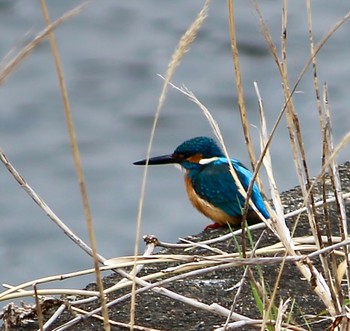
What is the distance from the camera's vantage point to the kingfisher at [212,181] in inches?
160

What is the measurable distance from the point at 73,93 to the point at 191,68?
3.19 feet

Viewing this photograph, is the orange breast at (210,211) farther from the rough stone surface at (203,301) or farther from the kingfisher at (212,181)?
the rough stone surface at (203,301)

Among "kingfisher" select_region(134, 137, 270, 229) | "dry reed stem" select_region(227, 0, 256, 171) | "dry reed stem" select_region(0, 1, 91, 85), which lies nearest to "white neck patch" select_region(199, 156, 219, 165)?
"kingfisher" select_region(134, 137, 270, 229)

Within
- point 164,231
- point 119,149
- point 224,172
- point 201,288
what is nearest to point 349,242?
point 201,288

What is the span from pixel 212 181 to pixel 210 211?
130mm

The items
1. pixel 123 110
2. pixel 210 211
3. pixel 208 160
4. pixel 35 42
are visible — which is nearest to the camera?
pixel 35 42

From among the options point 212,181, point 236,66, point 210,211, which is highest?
point 236,66

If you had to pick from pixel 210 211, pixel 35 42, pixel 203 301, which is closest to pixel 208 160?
pixel 210 211

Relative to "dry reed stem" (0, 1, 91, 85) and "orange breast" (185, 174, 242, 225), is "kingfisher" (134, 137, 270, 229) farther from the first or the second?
"dry reed stem" (0, 1, 91, 85)

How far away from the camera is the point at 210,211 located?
420cm

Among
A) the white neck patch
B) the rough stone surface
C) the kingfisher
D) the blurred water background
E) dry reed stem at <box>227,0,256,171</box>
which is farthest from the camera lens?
the blurred water background

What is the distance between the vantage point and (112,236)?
7328mm

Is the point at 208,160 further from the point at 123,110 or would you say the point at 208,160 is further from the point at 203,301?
the point at 123,110

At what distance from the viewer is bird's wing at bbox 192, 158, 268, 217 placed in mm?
4102
